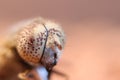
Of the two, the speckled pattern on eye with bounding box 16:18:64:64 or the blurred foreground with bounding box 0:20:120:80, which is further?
the blurred foreground with bounding box 0:20:120:80

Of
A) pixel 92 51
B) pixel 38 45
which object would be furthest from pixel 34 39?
pixel 92 51

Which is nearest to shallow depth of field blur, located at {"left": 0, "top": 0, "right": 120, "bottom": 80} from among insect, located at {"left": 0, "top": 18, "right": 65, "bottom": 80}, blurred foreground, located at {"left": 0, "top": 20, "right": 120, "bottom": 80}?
blurred foreground, located at {"left": 0, "top": 20, "right": 120, "bottom": 80}

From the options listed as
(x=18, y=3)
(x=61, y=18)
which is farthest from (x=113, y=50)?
(x=18, y=3)

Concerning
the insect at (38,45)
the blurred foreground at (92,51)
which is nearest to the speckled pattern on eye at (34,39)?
the insect at (38,45)

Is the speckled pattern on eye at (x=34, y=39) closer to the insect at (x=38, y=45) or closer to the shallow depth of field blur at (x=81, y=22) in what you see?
the insect at (x=38, y=45)

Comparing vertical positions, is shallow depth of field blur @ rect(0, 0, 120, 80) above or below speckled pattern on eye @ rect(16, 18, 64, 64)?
above

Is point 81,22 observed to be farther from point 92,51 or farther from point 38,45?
point 38,45

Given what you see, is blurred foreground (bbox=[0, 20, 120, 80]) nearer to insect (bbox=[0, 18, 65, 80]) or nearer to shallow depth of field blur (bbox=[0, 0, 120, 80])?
shallow depth of field blur (bbox=[0, 0, 120, 80])

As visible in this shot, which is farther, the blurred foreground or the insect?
the blurred foreground
